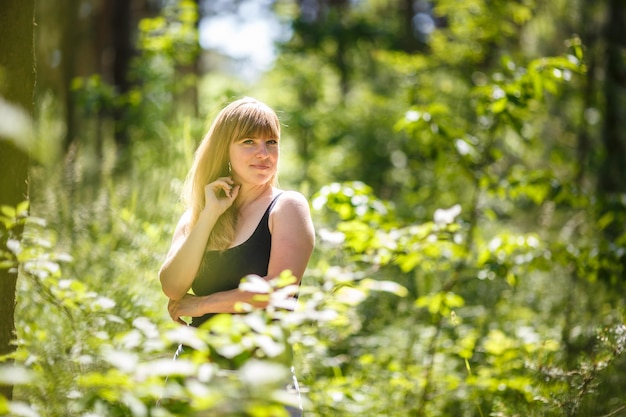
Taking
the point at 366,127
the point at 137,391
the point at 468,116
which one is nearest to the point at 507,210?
the point at 468,116

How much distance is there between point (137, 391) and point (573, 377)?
2.07m

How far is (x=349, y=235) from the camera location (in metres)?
2.93

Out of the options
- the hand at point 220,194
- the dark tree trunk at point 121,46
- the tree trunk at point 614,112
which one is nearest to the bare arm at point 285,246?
the hand at point 220,194

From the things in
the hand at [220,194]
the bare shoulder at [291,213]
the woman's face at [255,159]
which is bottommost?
the hand at [220,194]

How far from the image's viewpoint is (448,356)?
407cm

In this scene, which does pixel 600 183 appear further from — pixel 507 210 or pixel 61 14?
pixel 61 14

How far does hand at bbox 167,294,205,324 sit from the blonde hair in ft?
0.60

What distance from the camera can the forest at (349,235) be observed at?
1.66m

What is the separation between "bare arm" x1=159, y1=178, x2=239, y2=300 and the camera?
1.98 metres

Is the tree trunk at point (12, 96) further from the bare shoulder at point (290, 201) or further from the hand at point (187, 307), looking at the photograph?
the bare shoulder at point (290, 201)

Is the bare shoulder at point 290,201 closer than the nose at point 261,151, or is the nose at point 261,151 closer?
the bare shoulder at point 290,201

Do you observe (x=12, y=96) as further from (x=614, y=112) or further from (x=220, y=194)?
(x=614, y=112)

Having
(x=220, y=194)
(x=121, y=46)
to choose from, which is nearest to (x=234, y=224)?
(x=220, y=194)

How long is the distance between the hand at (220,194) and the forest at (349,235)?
0.43 m
